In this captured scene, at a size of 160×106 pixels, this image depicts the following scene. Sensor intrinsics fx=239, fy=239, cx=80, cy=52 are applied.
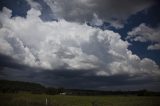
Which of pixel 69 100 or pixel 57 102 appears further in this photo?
pixel 69 100

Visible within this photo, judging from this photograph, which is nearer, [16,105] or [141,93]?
[16,105]

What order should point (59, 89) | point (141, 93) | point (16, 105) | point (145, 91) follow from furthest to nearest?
point (59, 89) → point (145, 91) → point (141, 93) → point (16, 105)

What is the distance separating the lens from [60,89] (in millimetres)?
115250

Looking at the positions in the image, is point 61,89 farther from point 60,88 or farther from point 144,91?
point 144,91

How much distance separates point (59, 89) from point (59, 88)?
1348 millimetres

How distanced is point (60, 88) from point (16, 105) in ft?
305

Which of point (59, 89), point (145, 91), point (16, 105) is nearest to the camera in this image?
point (16, 105)

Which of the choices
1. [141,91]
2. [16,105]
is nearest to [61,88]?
[141,91]

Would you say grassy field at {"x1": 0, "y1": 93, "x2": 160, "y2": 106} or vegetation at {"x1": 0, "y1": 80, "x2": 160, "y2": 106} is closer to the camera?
grassy field at {"x1": 0, "y1": 93, "x2": 160, "y2": 106}

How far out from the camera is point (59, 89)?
115m

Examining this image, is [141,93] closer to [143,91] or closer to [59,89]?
[143,91]

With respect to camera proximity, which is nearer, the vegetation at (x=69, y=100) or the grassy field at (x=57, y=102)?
the grassy field at (x=57, y=102)

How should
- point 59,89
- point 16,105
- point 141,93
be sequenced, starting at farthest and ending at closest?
point 59,89 → point 141,93 → point 16,105

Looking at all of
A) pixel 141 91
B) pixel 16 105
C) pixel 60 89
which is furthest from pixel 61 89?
pixel 16 105
